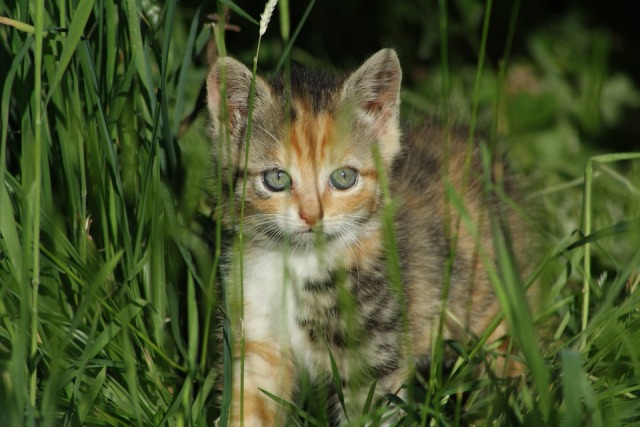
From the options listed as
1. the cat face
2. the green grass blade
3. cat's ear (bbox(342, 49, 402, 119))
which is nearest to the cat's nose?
the cat face

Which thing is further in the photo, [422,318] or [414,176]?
[414,176]

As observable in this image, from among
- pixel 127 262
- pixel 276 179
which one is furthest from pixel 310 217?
pixel 127 262

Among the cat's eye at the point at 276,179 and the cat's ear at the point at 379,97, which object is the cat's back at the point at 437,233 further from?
the cat's eye at the point at 276,179

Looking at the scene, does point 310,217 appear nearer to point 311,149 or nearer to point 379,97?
point 311,149

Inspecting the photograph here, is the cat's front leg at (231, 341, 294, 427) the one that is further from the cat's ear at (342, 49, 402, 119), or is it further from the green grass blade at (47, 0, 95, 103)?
the green grass blade at (47, 0, 95, 103)

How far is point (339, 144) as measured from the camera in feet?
8.89

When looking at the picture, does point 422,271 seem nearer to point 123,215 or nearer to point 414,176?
point 414,176

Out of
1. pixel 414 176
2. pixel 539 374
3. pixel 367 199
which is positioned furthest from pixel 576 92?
pixel 539 374

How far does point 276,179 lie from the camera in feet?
8.78

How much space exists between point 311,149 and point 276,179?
0.48 ft

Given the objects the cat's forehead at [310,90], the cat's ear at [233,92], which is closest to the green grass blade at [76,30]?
the cat's ear at [233,92]

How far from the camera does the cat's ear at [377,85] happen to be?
8.78 ft

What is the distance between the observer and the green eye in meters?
2.69

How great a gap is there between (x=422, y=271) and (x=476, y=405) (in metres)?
0.75
